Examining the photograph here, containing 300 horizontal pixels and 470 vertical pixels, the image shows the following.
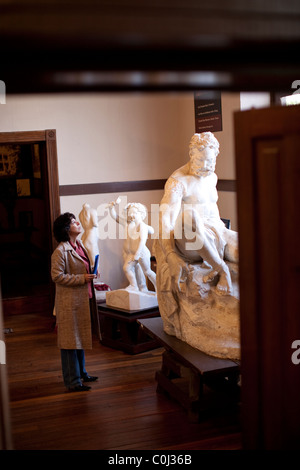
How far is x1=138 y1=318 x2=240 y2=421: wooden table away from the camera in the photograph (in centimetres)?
399

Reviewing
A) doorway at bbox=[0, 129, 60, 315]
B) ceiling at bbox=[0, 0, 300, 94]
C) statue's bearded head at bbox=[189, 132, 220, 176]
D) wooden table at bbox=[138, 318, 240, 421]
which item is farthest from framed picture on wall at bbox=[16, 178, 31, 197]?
ceiling at bbox=[0, 0, 300, 94]

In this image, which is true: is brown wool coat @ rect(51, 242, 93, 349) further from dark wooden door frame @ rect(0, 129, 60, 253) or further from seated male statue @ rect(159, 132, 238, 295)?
Result: dark wooden door frame @ rect(0, 129, 60, 253)

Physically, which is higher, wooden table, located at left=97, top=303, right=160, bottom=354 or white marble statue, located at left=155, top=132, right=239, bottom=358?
white marble statue, located at left=155, top=132, right=239, bottom=358

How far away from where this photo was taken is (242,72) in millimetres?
1911

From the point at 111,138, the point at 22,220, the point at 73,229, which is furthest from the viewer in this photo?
the point at 22,220

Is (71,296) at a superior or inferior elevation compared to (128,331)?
superior

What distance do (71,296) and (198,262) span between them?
1.16 meters

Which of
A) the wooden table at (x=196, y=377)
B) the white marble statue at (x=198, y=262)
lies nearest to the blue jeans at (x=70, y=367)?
the wooden table at (x=196, y=377)

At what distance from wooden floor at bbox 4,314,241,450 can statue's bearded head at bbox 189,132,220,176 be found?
2004 millimetres

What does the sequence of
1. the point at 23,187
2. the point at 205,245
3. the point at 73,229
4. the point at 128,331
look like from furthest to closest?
the point at 23,187 → the point at 128,331 → the point at 73,229 → the point at 205,245

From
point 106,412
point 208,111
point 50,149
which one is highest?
point 208,111

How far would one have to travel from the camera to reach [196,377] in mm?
4168

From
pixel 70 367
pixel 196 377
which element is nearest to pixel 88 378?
pixel 70 367

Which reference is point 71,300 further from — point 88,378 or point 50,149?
point 50,149
